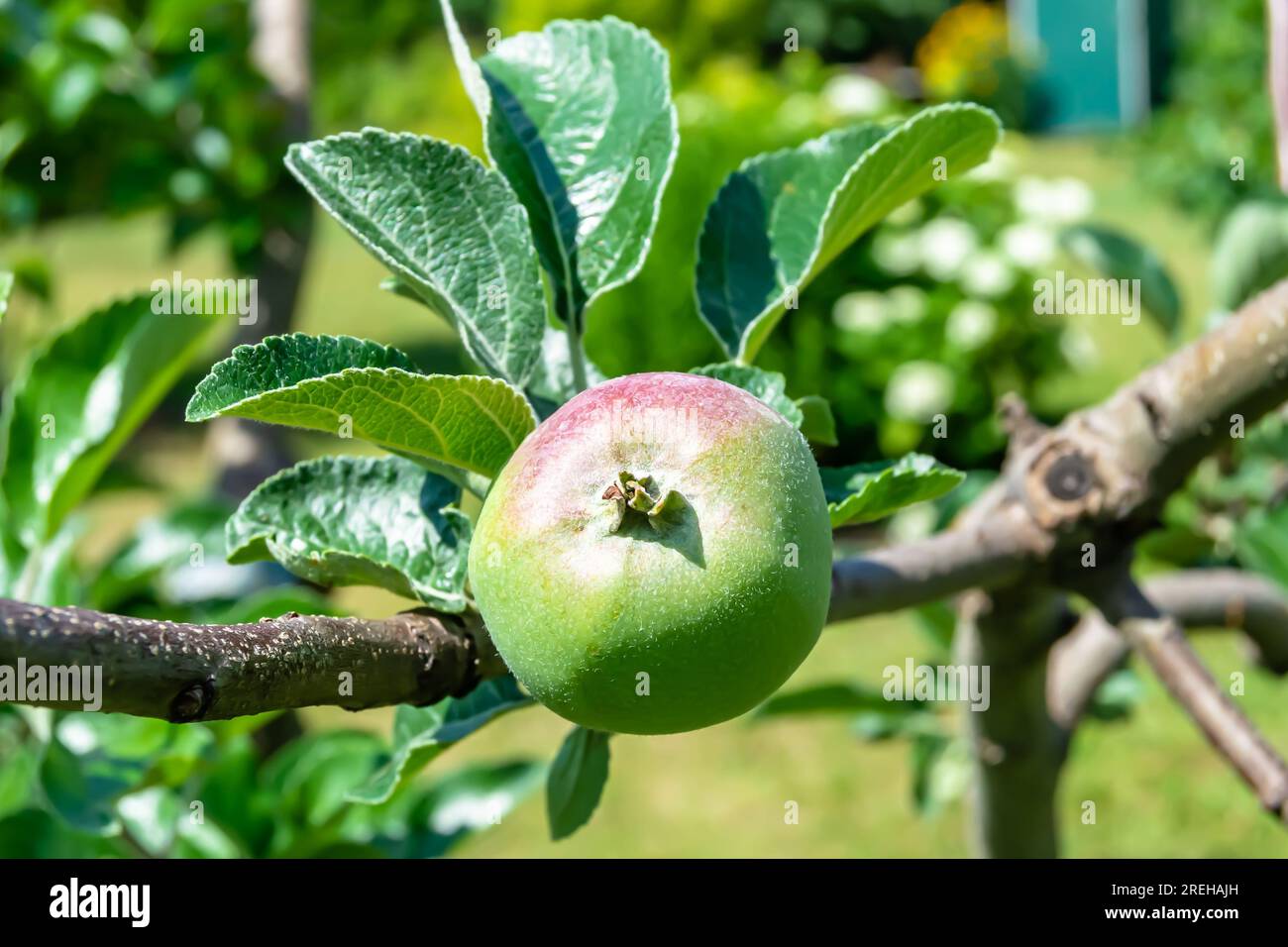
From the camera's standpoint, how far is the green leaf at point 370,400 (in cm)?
50

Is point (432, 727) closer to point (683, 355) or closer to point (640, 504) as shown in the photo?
point (640, 504)

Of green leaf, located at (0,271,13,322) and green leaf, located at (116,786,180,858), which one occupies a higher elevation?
green leaf, located at (0,271,13,322)

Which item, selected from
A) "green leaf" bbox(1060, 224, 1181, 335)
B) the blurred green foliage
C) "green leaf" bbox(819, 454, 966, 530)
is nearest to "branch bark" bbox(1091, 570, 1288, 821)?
"green leaf" bbox(819, 454, 966, 530)

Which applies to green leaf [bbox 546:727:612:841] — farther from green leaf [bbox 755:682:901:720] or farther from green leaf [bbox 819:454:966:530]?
green leaf [bbox 755:682:901:720]

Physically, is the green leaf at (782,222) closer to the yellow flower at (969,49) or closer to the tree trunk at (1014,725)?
the tree trunk at (1014,725)

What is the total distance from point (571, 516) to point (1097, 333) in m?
6.56

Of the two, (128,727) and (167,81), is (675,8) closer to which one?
(167,81)

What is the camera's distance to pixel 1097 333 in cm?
657

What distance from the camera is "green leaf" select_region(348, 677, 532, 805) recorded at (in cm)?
63

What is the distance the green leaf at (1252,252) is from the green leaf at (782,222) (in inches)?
22.7

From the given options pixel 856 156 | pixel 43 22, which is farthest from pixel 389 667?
pixel 43 22

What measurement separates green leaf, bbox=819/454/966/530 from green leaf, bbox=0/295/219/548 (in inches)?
23.3

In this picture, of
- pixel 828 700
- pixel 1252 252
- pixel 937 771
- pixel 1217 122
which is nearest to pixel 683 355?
pixel 937 771

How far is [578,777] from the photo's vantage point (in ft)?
2.25
